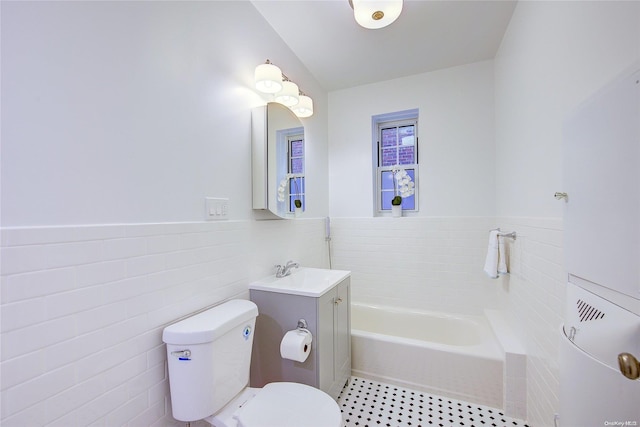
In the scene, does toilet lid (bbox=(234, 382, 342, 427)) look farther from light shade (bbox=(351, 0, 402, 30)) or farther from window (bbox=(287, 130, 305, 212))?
light shade (bbox=(351, 0, 402, 30))

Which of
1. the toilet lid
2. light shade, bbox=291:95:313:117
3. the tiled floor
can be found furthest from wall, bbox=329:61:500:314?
the toilet lid

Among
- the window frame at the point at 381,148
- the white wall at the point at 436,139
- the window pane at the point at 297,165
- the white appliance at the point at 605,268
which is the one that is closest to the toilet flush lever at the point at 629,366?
the white appliance at the point at 605,268

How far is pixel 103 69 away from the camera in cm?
93

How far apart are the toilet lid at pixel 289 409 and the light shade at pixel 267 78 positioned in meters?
1.75

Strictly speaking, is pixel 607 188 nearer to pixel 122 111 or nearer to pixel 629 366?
pixel 629 366

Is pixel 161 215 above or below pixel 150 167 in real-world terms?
below

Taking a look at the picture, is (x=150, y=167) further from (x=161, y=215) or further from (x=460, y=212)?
(x=460, y=212)

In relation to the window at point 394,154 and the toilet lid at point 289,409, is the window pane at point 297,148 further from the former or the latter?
the toilet lid at point 289,409

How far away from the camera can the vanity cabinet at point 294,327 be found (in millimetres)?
1498

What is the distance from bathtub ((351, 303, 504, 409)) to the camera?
1748mm

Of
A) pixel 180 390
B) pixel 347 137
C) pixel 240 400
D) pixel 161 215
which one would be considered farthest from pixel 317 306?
pixel 347 137

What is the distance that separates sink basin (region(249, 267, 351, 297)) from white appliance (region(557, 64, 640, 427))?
1052 mm

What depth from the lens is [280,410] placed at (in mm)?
1111

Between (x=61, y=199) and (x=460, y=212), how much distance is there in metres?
2.70
